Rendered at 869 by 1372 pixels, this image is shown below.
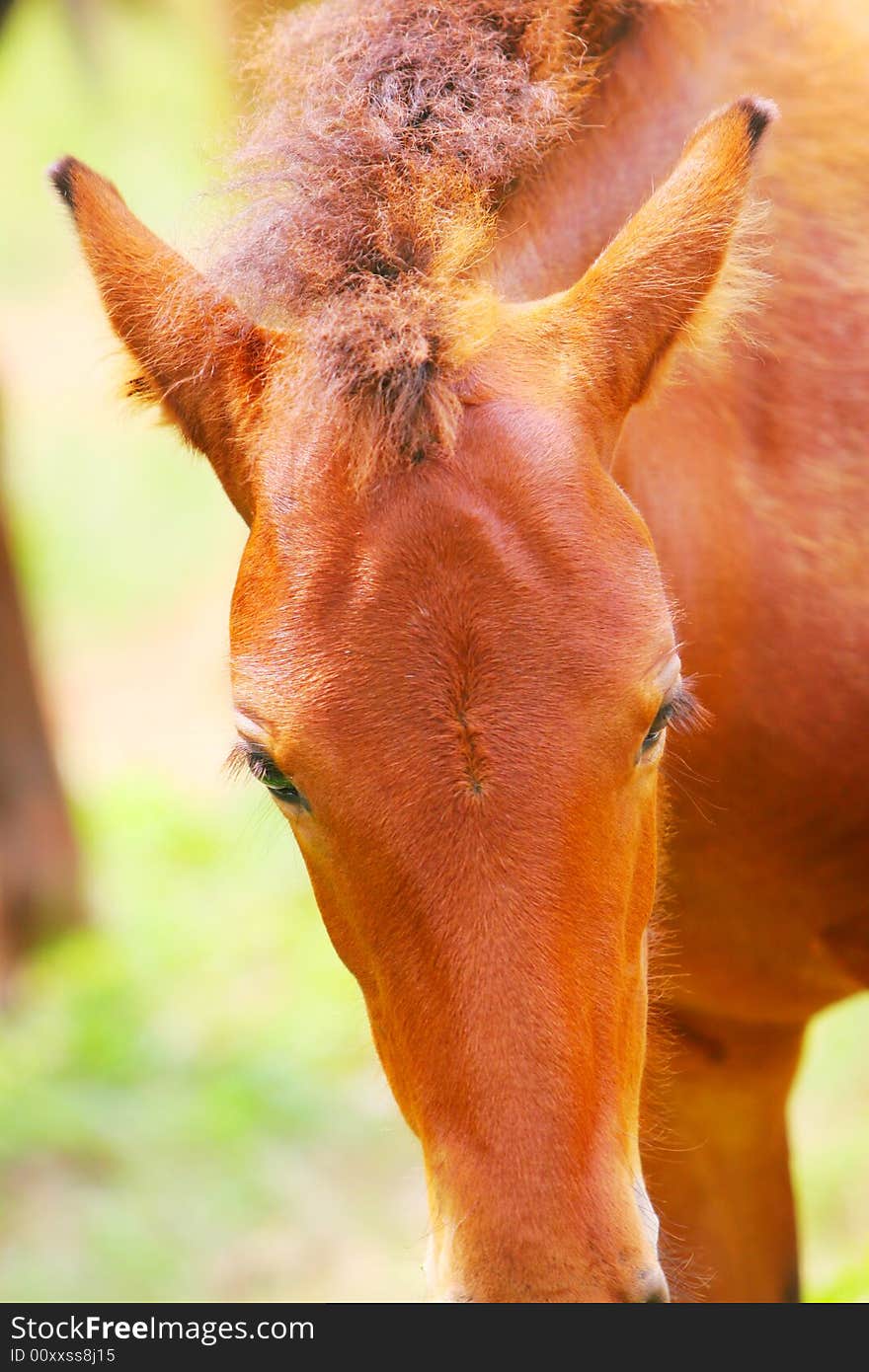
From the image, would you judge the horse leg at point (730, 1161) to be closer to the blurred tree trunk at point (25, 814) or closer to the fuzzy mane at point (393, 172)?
the fuzzy mane at point (393, 172)

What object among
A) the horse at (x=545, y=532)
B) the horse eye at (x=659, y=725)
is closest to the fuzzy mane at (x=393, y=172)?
the horse at (x=545, y=532)

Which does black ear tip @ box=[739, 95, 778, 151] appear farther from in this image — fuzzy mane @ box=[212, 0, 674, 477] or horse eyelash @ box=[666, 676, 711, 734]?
horse eyelash @ box=[666, 676, 711, 734]

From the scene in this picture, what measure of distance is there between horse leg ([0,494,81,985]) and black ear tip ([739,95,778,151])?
18.2ft

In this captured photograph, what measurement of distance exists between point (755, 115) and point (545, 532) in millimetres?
771

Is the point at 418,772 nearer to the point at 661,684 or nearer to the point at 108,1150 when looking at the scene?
the point at 661,684

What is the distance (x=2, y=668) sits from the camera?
7.43 m

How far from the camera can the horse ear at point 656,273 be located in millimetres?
2334

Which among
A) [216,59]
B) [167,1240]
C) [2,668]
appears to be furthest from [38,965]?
[216,59]

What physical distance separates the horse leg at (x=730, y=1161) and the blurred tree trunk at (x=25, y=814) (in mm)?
4528

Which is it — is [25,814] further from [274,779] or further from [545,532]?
[545,532]

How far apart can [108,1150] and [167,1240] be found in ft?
1.83

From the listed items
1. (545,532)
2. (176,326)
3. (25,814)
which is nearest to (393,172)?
(176,326)

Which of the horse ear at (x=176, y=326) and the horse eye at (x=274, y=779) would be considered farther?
the horse ear at (x=176, y=326)

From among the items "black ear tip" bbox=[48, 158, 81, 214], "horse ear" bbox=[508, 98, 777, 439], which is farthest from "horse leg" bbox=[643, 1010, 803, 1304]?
"black ear tip" bbox=[48, 158, 81, 214]
